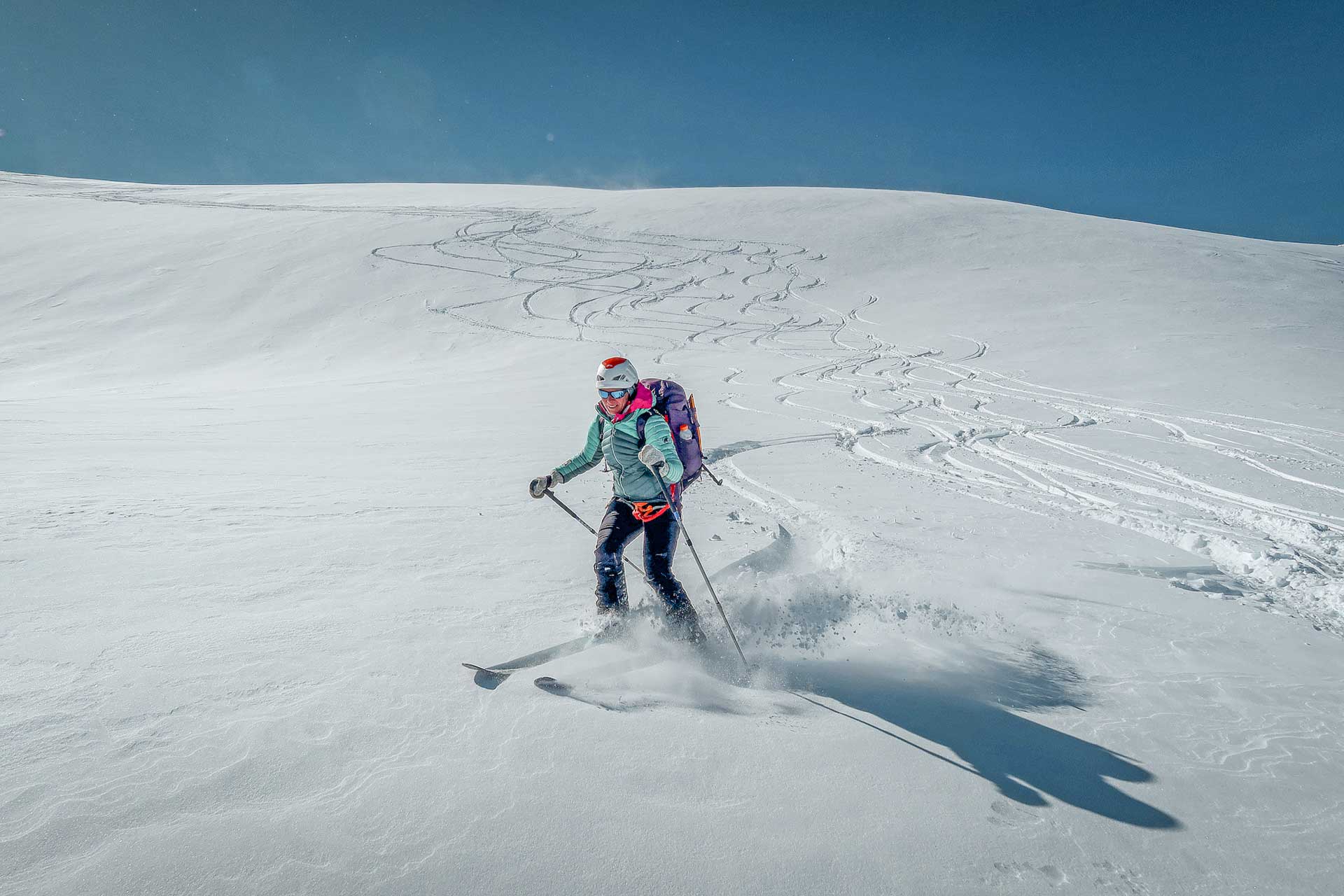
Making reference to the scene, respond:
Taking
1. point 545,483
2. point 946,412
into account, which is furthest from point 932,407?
point 545,483

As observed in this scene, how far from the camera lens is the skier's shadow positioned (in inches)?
116

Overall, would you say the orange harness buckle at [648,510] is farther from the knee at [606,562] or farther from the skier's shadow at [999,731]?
the skier's shadow at [999,731]

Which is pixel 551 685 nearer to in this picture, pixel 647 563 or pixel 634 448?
pixel 647 563

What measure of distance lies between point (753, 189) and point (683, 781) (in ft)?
145

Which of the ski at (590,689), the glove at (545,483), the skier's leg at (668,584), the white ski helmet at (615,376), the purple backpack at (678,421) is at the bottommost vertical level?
the ski at (590,689)

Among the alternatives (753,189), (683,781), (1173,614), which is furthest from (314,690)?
(753,189)

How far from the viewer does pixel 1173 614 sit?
4828 millimetres

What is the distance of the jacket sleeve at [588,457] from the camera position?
14.4 ft

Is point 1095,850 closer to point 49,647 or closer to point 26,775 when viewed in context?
point 26,775

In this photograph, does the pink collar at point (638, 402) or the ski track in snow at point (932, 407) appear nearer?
the pink collar at point (638, 402)

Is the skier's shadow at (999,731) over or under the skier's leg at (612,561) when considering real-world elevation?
under

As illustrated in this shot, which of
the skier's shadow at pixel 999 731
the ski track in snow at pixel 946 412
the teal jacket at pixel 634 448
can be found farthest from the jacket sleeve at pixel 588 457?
the ski track in snow at pixel 946 412

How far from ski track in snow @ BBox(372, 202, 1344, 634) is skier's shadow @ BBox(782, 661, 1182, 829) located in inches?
112

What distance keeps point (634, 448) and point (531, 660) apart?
138 centimetres
